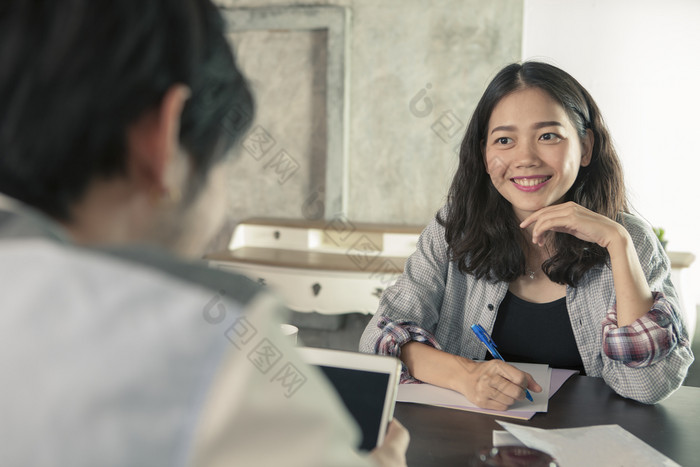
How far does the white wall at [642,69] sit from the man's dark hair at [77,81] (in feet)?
10.5

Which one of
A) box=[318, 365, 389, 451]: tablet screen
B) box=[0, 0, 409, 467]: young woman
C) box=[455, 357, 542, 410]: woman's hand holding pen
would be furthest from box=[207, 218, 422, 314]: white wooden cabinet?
box=[0, 0, 409, 467]: young woman

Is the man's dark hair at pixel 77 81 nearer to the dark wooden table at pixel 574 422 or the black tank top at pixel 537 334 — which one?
the dark wooden table at pixel 574 422

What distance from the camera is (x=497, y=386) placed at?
1168mm

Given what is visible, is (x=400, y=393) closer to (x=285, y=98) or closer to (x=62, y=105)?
(x=62, y=105)

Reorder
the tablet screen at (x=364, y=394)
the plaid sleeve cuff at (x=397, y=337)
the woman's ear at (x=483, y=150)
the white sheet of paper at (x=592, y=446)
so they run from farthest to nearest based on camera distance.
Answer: the woman's ear at (x=483, y=150), the plaid sleeve cuff at (x=397, y=337), the white sheet of paper at (x=592, y=446), the tablet screen at (x=364, y=394)

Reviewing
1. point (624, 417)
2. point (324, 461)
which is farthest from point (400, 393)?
point (324, 461)

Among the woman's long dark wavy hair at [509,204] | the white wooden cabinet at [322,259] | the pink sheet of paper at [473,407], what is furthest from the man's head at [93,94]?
the white wooden cabinet at [322,259]

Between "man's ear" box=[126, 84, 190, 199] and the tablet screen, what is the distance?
0.50 metres

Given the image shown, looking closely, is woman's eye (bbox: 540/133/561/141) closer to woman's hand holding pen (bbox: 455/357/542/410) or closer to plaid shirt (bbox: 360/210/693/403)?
plaid shirt (bbox: 360/210/693/403)

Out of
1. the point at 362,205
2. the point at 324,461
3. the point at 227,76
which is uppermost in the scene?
the point at 227,76

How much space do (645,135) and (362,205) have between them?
62.9 inches

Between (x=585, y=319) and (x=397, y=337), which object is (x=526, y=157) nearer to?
(x=585, y=319)

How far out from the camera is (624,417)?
3.80ft

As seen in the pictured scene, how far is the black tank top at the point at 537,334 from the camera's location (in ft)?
5.11
